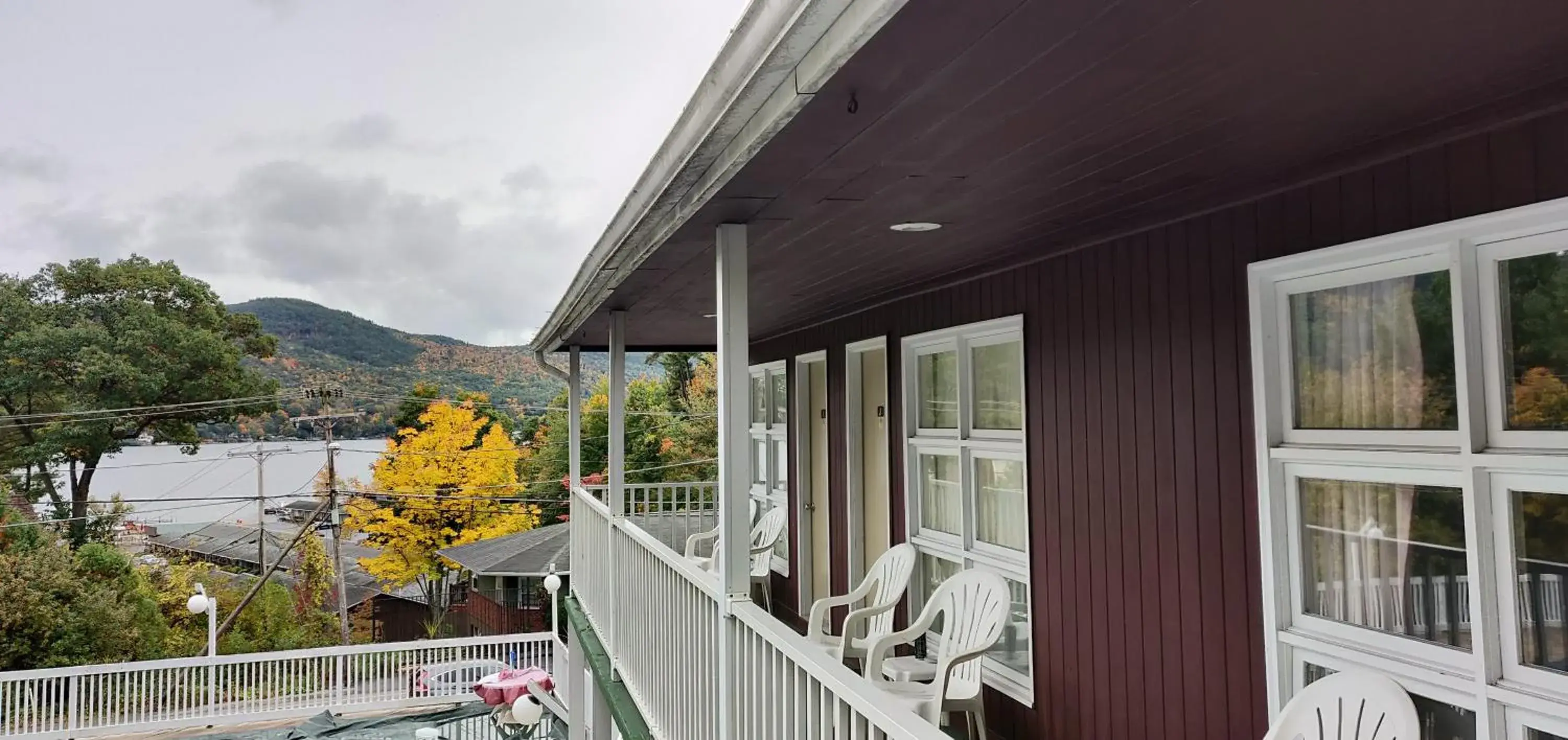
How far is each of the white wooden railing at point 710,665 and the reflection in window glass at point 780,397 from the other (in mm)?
2532

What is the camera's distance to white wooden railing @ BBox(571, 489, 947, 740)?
6.93ft

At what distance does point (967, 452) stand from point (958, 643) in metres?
1.12

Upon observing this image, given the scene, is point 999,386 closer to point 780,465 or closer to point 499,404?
point 780,465

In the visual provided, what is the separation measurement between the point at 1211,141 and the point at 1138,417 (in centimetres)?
148

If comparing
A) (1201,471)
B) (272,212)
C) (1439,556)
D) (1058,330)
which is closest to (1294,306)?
(1201,471)

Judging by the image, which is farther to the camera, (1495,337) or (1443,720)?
(1443,720)

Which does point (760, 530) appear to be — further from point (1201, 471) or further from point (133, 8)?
point (133, 8)

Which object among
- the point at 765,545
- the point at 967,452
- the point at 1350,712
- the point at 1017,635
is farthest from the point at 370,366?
the point at 1350,712

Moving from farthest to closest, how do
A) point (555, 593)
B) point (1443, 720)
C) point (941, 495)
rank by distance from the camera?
point (555, 593) → point (941, 495) → point (1443, 720)

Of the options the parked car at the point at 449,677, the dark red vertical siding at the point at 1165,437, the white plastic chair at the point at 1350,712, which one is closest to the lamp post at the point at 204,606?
the parked car at the point at 449,677

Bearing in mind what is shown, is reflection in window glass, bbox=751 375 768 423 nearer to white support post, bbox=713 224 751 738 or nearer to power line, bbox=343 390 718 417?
white support post, bbox=713 224 751 738

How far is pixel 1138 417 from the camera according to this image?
11.3 ft

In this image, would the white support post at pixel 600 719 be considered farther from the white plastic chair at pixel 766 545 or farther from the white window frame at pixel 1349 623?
the white window frame at pixel 1349 623

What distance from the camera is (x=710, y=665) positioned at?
3.21 m
